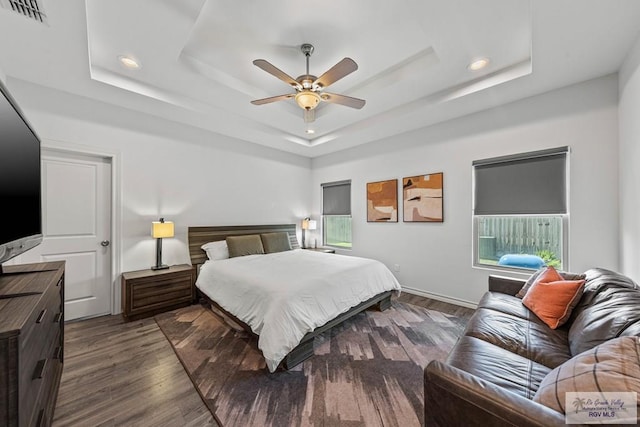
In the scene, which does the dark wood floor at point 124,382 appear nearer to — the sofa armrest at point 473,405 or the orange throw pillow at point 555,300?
the sofa armrest at point 473,405

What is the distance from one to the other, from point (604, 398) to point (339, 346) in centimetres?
199

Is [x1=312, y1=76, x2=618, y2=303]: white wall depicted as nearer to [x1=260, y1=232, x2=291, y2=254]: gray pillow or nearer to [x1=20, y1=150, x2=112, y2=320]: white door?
[x1=260, y1=232, x2=291, y2=254]: gray pillow

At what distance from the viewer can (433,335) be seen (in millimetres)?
2707

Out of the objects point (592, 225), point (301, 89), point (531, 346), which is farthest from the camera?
point (592, 225)

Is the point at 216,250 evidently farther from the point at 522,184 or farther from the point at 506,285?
the point at 522,184

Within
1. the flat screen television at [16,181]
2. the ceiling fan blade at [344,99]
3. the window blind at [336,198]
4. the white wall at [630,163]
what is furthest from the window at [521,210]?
the flat screen television at [16,181]

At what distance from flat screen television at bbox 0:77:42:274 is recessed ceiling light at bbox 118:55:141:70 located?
1.21 meters

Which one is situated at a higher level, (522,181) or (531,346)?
(522,181)

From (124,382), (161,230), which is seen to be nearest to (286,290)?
(124,382)

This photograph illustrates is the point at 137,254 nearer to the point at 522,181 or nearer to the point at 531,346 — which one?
the point at 531,346

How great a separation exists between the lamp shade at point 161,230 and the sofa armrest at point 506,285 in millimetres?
4056

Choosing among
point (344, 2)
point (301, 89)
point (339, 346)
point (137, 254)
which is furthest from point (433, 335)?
point (137, 254)

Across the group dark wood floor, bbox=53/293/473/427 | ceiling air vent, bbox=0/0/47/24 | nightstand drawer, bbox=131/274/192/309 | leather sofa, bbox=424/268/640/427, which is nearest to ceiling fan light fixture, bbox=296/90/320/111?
ceiling air vent, bbox=0/0/47/24

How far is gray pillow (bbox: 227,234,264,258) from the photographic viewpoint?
387cm
